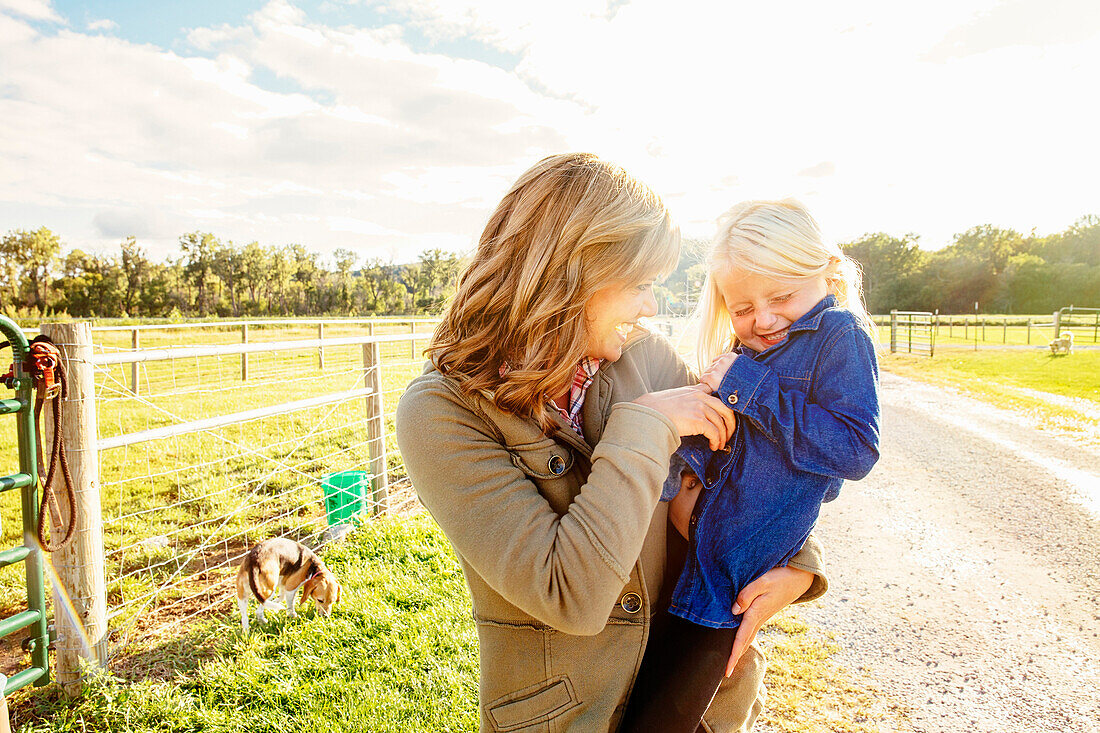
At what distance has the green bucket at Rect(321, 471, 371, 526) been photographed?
467 centimetres

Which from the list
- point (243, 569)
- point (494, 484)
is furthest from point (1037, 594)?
point (243, 569)

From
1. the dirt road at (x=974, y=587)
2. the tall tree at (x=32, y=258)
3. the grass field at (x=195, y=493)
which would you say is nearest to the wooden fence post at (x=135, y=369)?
the grass field at (x=195, y=493)

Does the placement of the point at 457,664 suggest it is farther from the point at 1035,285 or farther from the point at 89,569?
the point at 1035,285

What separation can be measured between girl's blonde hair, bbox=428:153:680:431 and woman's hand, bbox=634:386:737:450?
7.4 inches

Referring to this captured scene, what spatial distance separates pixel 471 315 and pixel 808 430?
0.80 m

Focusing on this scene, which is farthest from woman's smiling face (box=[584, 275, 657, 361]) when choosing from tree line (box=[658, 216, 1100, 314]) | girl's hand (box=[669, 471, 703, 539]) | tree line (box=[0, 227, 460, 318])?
tree line (box=[658, 216, 1100, 314])

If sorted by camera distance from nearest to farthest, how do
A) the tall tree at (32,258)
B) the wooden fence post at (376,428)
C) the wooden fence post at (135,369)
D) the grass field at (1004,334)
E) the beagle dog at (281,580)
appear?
1. the beagle dog at (281,580)
2. the wooden fence post at (376,428)
3. the wooden fence post at (135,369)
4. the grass field at (1004,334)
5. the tall tree at (32,258)

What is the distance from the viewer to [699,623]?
4.59ft

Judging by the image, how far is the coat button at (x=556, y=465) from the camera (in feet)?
4.00

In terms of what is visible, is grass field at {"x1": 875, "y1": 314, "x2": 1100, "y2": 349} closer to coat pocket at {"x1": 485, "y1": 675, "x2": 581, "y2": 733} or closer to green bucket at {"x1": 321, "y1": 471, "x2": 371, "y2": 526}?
green bucket at {"x1": 321, "y1": 471, "x2": 371, "y2": 526}

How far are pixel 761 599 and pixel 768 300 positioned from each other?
79 centimetres

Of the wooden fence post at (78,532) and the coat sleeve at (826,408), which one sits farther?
the wooden fence post at (78,532)

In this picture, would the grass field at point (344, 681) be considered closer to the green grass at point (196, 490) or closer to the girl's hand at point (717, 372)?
the green grass at point (196, 490)

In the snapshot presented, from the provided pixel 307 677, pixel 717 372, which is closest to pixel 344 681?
pixel 307 677
